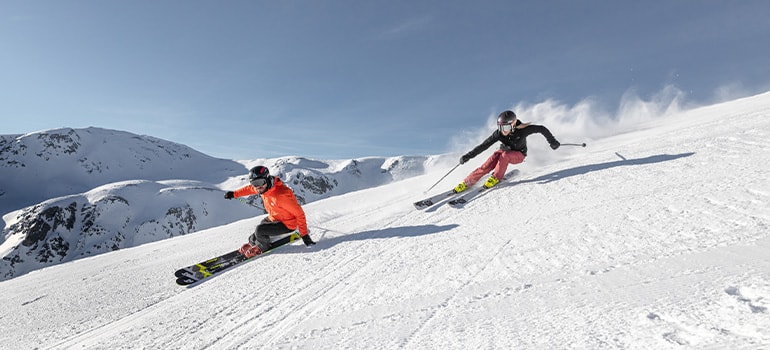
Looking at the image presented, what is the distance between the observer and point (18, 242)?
405ft

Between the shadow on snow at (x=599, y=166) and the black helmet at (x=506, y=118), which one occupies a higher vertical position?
the black helmet at (x=506, y=118)

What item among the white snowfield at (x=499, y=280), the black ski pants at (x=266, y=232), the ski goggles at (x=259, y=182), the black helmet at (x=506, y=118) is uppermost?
the black helmet at (x=506, y=118)

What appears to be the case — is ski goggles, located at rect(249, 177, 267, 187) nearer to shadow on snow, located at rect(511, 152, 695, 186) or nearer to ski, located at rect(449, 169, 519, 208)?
ski, located at rect(449, 169, 519, 208)

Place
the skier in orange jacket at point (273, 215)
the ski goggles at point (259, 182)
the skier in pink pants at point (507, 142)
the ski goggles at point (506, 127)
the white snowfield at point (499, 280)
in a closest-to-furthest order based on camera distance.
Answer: the white snowfield at point (499, 280)
the skier in orange jacket at point (273, 215)
the ski goggles at point (259, 182)
the skier in pink pants at point (507, 142)
the ski goggles at point (506, 127)

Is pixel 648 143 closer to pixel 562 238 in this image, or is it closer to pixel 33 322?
pixel 562 238

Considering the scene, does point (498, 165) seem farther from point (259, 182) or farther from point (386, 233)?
point (259, 182)

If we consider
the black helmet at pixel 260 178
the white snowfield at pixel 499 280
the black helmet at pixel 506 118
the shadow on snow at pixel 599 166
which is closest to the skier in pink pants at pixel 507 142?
the black helmet at pixel 506 118

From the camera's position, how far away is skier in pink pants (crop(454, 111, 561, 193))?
7577 millimetres

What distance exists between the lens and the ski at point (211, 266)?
4.82 meters

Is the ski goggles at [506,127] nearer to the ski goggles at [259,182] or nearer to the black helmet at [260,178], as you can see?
the black helmet at [260,178]

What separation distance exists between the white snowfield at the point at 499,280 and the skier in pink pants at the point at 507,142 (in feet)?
3.06

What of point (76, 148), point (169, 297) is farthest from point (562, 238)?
point (76, 148)

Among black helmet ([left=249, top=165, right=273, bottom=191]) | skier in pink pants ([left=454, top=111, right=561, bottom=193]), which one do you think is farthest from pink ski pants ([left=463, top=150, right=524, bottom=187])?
black helmet ([left=249, top=165, right=273, bottom=191])

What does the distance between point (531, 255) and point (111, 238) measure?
160713 mm
